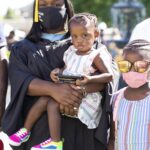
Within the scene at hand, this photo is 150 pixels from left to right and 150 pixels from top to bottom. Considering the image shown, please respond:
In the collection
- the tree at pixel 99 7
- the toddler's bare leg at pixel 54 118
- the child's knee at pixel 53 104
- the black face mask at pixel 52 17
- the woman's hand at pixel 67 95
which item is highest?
the black face mask at pixel 52 17

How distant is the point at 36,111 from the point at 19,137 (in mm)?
213

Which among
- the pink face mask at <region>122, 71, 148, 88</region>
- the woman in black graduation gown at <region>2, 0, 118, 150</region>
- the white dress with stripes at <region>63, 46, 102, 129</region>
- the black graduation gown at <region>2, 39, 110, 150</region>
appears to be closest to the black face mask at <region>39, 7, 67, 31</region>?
the woman in black graduation gown at <region>2, 0, 118, 150</region>

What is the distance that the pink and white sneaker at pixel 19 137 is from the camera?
4.01 m

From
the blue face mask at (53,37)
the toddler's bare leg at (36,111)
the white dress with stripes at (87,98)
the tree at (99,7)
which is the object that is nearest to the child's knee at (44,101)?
the toddler's bare leg at (36,111)

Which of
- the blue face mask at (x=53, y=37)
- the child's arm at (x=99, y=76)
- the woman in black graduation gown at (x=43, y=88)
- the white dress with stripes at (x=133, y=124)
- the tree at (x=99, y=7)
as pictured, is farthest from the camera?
the tree at (x=99, y=7)

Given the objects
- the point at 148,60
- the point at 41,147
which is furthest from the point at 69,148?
the point at 148,60

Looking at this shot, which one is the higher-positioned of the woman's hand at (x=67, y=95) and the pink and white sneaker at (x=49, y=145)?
the woman's hand at (x=67, y=95)

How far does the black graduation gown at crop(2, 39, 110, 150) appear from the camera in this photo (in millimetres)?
3998

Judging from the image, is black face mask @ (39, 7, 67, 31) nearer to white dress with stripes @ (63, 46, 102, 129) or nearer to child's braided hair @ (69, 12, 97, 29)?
child's braided hair @ (69, 12, 97, 29)

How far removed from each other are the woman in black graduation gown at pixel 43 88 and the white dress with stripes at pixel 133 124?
0.16 meters

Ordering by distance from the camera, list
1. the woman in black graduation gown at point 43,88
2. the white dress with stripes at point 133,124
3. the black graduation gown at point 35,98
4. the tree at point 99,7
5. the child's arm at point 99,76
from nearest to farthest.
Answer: the white dress with stripes at point 133,124
the child's arm at point 99,76
the woman in black graduation gown at point 43,88
the black graduation gown at point 35,98
the tree at point 99,7

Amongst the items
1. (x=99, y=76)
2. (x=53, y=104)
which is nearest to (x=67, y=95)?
(x=53, y=104)

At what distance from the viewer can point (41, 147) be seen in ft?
13.0

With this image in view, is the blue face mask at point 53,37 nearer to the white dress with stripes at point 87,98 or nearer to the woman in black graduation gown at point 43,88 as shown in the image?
the woman in black graduation gown at point 43,88
